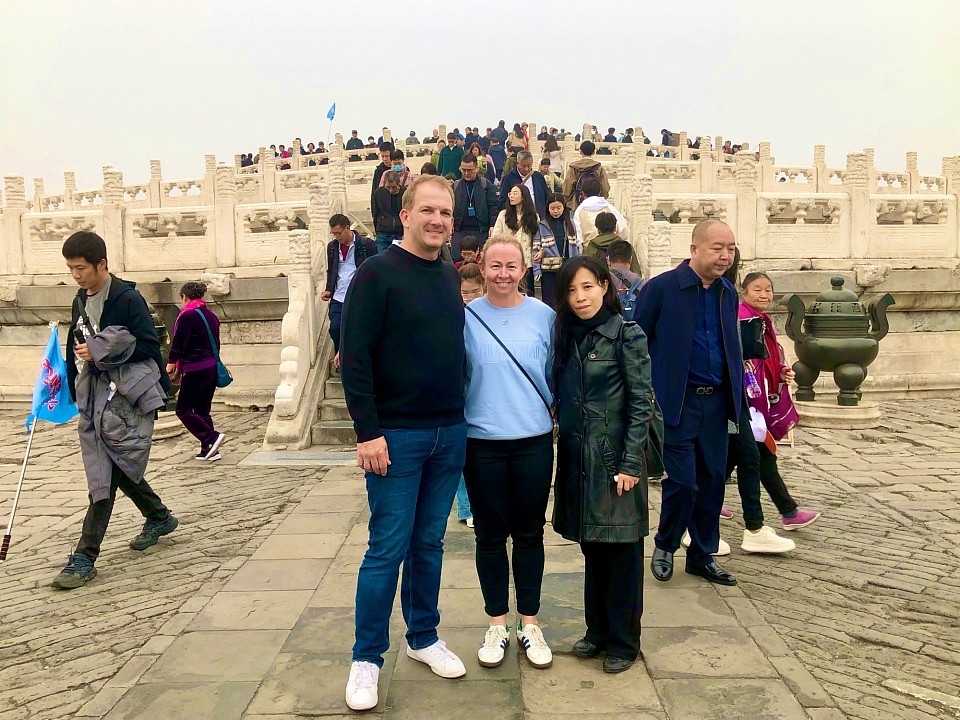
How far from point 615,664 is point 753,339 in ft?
7.71

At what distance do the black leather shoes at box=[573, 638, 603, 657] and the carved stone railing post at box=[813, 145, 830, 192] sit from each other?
21.2m

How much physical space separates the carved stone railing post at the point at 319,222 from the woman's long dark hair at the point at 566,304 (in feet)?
22.8

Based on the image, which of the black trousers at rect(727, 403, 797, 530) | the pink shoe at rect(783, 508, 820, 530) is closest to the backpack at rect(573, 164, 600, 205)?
the black trousers at rect(727, 403, 797, 530)

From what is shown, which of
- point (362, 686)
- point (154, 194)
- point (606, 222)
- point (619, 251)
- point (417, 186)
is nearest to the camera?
point (362, 686)

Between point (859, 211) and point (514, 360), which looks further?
point (859, 211)

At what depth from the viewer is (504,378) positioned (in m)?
3.37

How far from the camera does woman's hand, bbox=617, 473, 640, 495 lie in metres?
3.29

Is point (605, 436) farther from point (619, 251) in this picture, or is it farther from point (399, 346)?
point (619, 251)

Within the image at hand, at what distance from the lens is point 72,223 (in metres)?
12.8

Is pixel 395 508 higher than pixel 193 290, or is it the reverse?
pixel 193 290

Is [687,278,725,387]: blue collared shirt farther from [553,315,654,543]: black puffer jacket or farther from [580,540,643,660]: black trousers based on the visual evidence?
[580,540,643,660]: black trousers

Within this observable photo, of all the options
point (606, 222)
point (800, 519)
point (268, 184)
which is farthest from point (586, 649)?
point (268, 184)

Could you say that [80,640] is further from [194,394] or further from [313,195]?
[313,195]

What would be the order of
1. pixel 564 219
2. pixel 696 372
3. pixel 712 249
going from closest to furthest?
pixel 712 249
pixel 696 372
pixel 564 219
